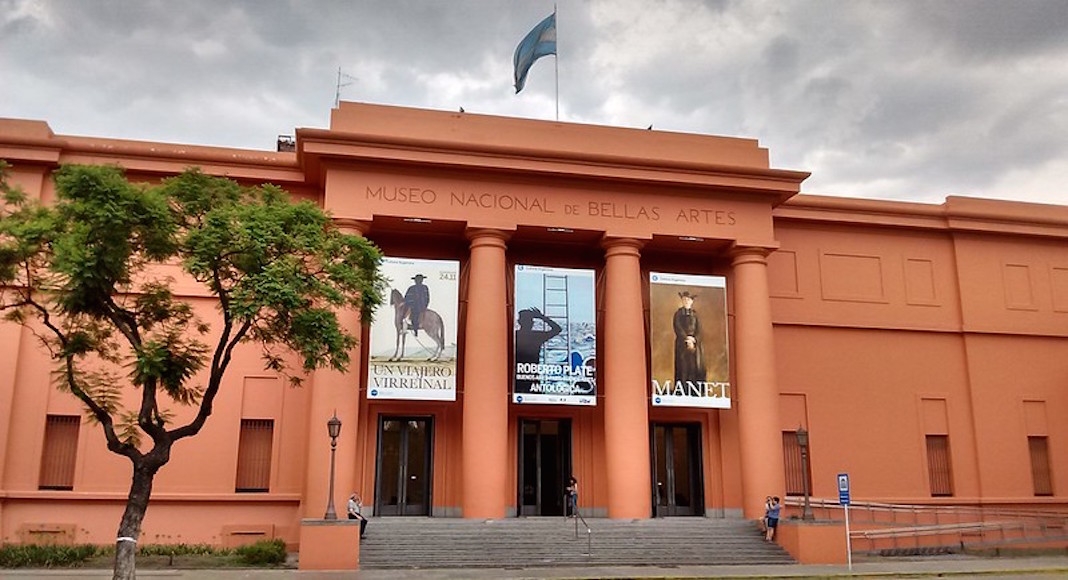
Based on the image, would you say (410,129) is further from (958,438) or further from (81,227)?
(958,438)

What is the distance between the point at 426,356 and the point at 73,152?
37.6ft

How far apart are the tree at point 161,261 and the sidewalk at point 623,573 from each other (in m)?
4.81

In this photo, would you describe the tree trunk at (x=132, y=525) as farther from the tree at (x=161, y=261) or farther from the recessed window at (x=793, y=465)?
the recessed window at (x=793, y=465)

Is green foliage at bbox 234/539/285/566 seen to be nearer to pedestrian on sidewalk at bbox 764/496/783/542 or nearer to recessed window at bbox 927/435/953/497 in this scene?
pedestrian on sidewalk at bbox 764/496/783/542

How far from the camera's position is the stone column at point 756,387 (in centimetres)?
2581

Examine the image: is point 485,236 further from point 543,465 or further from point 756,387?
point 756,387

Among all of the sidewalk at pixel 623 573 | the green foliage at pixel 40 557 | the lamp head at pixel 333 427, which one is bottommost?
the sidewalk at pixel 623 573

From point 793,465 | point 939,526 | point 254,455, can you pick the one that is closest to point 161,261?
point 254,455

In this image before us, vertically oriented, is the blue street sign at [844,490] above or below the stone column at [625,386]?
below

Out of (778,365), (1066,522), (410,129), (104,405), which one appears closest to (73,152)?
(410,129)

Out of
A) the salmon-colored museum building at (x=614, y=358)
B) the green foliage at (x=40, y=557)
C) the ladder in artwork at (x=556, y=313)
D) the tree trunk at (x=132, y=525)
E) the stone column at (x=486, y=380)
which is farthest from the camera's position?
the ladder in artwork at (x=556, y=313)

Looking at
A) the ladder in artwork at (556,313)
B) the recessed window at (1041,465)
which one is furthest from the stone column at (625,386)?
the recessed window at (1041,465)

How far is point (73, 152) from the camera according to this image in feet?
82.7

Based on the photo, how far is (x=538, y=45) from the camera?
2912cm
